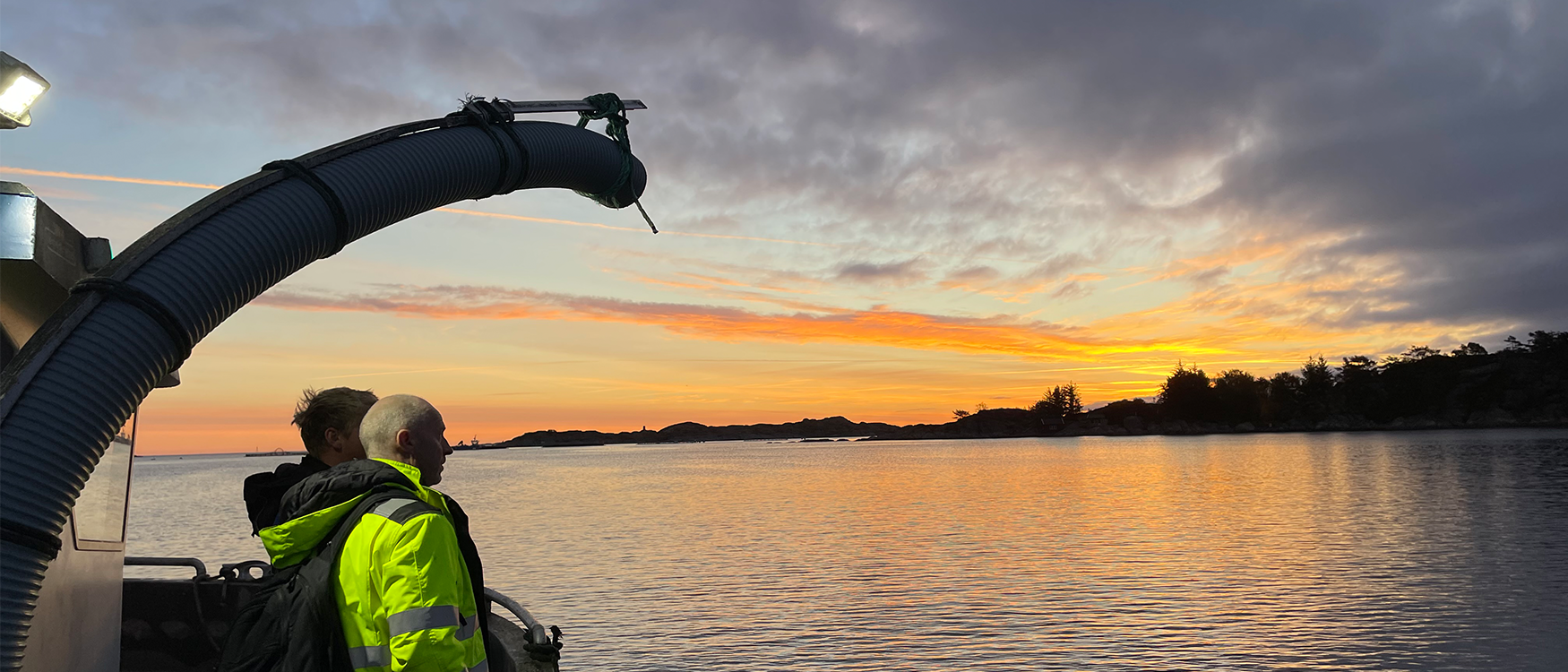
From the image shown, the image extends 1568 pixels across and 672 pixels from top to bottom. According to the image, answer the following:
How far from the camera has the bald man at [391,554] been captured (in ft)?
10.9

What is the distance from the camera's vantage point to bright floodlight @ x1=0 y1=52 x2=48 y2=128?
5.85 m

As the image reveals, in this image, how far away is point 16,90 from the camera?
234 inches

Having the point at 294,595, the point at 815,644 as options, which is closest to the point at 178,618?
the point at 294,595

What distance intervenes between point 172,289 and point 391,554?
4.10m

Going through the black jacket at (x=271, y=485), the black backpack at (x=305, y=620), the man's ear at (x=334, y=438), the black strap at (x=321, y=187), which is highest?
the black strap at (x=321, y=187)

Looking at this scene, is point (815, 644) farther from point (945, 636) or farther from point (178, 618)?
point (178, 618)

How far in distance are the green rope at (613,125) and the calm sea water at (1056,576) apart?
11603 mm

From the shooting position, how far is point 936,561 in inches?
1373

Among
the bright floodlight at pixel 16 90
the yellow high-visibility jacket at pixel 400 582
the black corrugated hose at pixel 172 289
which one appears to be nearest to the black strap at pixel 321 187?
the black corrugated hose at pixel 172 289

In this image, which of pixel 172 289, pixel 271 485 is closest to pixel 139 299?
pixel 172 289

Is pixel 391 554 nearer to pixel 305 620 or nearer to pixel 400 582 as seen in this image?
pixel 400 582

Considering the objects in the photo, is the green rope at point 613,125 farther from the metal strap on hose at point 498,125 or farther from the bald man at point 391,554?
the bald man at point 391,554

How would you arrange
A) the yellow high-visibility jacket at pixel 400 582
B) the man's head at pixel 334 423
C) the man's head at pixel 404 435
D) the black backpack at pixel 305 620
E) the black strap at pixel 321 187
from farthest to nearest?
the black strap at pixel 321 187 → the man's head at pixel 334 423 → the man's head at pixel 404 435 → the black backpack at pixel 305 620 → the yellow high-visibility jacket at pixel 400 582

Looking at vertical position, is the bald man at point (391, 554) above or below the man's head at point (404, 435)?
below
